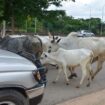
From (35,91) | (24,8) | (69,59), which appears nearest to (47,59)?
(69,59)

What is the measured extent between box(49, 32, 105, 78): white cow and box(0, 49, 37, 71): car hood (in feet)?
19.4

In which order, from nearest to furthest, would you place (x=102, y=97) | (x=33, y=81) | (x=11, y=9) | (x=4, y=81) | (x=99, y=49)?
(x=4, y=81) → (x=33, y=81) → (x=102, y=97) → (x=99, y=49) → (x=11, y=9)

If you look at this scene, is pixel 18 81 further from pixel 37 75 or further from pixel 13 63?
pixel 37 75

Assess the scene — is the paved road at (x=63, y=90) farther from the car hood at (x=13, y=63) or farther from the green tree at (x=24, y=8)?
the green tree at (x=24, y=8)

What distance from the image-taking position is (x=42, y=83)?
19.4 feet

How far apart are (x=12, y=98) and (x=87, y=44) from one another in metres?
7.51

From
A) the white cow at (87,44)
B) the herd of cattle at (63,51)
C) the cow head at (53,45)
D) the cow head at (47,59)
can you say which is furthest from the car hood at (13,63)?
the white cow at (87,44)

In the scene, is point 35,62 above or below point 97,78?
above

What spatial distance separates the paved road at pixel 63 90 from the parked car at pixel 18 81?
8.07ft

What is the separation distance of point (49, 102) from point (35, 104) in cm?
230

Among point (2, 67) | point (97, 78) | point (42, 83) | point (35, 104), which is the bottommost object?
point (97, 78)

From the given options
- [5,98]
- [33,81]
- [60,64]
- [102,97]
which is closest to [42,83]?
[33,81]

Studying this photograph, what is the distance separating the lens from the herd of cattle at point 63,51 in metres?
10.7

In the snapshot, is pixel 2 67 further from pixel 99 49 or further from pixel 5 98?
pixel 99 49
